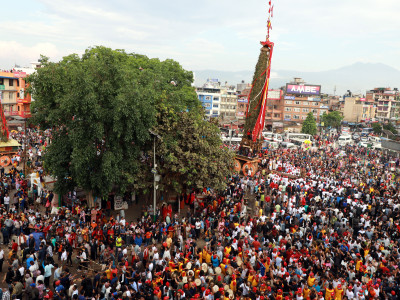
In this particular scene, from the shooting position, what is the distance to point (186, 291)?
10.9 metres

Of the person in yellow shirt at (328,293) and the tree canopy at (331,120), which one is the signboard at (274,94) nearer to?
the tree canopy at (331,120)

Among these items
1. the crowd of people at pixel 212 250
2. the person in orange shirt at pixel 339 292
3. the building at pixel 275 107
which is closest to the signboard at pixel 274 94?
the building at pixel 275 107

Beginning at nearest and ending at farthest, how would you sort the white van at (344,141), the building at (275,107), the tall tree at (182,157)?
the tall tree at (182,157) < the white van at (344,141) < the building at (275,107)

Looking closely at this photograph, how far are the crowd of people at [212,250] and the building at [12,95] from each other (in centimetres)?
3231

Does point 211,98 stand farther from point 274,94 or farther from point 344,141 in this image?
point 344,141

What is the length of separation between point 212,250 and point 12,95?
48350 mm

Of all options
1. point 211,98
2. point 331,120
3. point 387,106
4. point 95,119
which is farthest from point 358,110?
point 95,119

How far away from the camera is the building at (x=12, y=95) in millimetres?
49312

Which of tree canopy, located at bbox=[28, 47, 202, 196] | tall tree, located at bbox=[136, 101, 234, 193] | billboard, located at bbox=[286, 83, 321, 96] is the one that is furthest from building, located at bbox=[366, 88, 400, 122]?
tree canopy, located at bbox=[28, 47, 202, 196]

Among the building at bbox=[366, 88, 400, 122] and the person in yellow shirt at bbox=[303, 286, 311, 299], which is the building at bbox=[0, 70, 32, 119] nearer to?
the person in yellow shirt at bbox=[303, 286, 311, 299]

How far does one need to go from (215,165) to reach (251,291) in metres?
9.03

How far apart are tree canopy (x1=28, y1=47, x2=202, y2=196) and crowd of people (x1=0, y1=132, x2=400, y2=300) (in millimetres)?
2208

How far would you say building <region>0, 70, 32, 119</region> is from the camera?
49.3 metres

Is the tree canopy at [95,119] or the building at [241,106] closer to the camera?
the tree canopy at [95,119]
